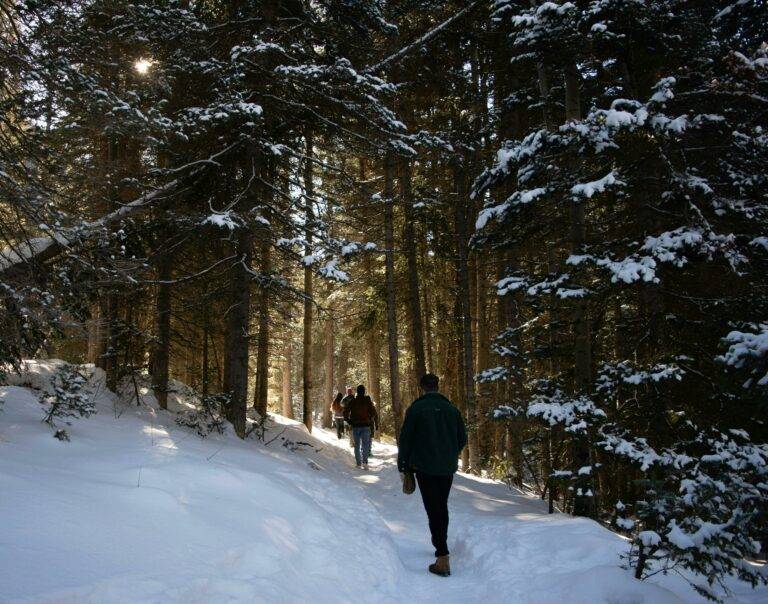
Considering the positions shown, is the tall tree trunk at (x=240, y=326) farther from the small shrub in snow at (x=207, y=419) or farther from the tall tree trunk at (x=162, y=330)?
the tall tree trunk at (x=162, y=330)

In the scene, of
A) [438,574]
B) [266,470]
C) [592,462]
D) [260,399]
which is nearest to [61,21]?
[266,470]

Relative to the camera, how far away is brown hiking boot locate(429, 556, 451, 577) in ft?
18.4

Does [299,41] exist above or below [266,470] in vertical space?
above

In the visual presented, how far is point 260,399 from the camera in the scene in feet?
55.6

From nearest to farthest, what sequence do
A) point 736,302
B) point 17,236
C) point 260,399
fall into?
1. point 17,236
2. point 736,302
3. point 260,399

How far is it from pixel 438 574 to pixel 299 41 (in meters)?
11.7

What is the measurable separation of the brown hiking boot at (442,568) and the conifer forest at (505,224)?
→ 0.49m

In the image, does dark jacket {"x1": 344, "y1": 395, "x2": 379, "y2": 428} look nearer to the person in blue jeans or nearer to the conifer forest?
the person in blue jeans

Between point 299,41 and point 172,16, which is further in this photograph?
point 299,41

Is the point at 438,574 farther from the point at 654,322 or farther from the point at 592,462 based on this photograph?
the point at 654,322

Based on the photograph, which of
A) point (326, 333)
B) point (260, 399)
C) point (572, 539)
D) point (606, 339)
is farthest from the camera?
point (326, 333)

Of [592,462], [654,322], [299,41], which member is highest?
[299,41]

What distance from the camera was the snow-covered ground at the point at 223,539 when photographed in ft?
10.8

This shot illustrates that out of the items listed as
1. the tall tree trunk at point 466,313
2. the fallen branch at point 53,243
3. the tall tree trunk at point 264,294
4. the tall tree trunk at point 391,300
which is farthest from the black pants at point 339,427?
the fallen branch at point 53,243
